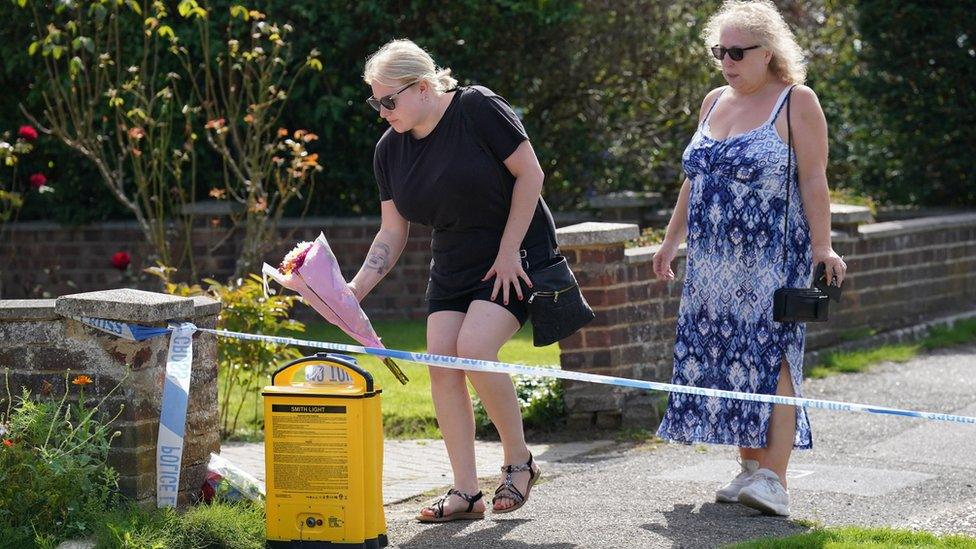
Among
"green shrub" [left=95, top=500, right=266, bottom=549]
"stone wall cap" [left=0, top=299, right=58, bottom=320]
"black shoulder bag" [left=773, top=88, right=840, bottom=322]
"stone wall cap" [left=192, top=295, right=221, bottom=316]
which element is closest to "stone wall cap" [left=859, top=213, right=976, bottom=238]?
"black shoulder bag" [left=773, top=88, right=840, bottom=322]

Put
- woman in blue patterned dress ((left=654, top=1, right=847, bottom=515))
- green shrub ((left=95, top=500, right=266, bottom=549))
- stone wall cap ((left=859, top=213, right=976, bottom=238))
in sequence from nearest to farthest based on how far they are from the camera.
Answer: green shrub ((left=95, top=500, right=266, bottom=549))
woman in blue patterned dress ((left=654, top=1, right=847, bottom=515))
stone wall cap ((left=859, top=213, right=976, bottom=238))

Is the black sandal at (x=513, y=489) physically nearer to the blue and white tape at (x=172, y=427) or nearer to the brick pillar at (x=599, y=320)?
the blue and white tape at (x=172, y=427)

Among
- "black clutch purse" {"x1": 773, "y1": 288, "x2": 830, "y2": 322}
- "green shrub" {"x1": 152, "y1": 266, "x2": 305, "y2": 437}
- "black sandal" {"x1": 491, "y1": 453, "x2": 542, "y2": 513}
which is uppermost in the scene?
"black clutch purse" {"x1": 773, "y1": 288, "x2": 830, "y2": 322}

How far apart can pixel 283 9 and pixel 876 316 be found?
5.21 meters

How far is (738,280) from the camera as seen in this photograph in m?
5.41

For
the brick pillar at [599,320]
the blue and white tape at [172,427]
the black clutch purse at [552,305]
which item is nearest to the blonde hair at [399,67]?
the black clutch purse at [552,305]

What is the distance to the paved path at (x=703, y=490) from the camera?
5.04m

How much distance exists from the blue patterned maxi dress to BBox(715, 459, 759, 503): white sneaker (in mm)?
152

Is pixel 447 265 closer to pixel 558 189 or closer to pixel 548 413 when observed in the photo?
pixel 548 413

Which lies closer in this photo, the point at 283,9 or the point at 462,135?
the point at 462,135

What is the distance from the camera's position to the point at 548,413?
732 centimetres

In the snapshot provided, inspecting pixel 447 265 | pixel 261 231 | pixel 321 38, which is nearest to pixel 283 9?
pixel 321 38

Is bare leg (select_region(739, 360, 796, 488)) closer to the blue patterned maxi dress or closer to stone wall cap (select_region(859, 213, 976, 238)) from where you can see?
the blue patterned maxi dress

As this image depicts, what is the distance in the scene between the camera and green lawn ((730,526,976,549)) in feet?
15.1
